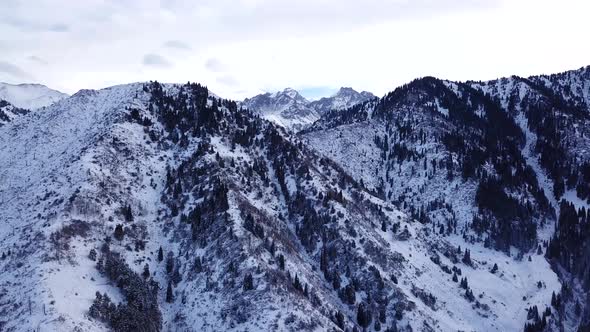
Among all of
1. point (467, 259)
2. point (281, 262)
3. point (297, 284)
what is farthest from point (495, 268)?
point (281, 262)

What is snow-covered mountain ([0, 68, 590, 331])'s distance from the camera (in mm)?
76312

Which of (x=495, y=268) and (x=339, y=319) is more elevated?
(x=495, y=268)

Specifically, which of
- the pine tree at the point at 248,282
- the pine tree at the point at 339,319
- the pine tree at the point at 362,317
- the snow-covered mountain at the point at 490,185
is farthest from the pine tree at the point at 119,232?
the snow-covered mountain at the point at 490,185

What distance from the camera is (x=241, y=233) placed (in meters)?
89.0

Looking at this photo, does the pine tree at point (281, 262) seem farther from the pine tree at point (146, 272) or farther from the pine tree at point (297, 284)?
the pine tree at point (146, 272)

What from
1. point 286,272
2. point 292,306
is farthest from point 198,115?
point 292,306

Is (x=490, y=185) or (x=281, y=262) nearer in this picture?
(x=281, y=262)

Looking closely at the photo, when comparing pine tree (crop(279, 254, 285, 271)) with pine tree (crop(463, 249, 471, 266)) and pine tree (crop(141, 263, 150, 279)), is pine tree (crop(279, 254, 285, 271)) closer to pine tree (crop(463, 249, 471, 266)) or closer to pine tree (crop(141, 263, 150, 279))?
pine tree (crop(141, 263, 150, 279))

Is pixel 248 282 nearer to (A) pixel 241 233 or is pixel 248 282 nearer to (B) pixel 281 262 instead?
(B) pixel 281 262

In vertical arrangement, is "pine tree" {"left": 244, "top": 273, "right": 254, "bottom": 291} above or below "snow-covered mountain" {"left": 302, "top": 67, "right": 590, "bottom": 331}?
below

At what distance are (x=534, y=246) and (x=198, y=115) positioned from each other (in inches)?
4015

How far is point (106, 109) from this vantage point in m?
139

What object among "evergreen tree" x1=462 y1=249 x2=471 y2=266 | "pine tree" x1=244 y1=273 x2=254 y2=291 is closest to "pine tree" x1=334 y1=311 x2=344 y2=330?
"pine tree" x1=244 y1=273 x2=254 y2=291

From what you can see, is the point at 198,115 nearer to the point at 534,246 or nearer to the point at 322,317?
the point at 322,317
